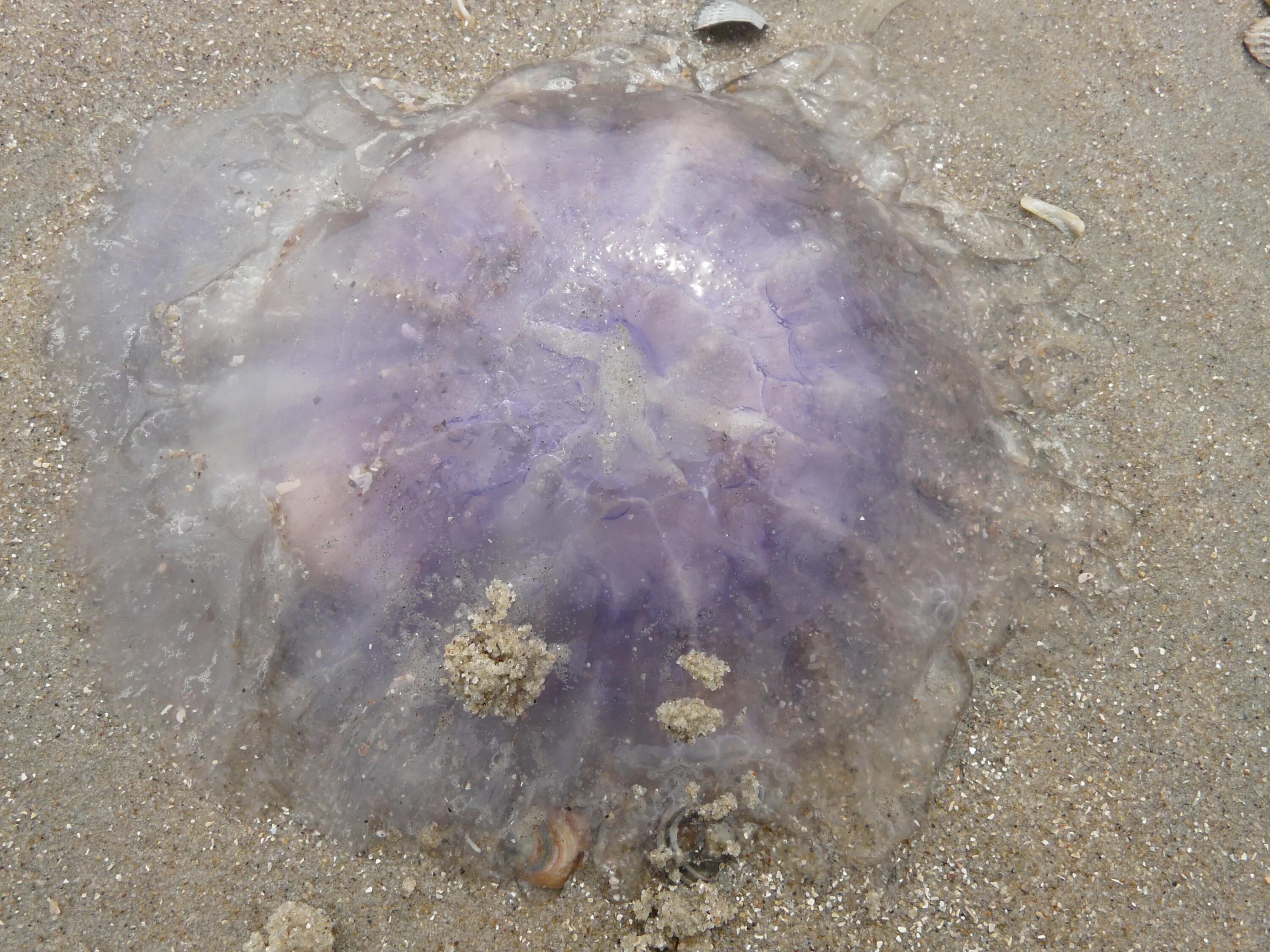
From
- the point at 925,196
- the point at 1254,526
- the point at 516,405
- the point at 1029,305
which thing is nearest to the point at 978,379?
the point at 1029,305

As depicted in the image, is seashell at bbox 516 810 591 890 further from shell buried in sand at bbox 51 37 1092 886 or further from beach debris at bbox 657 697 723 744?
beach debris at bbox 657 697 723 744

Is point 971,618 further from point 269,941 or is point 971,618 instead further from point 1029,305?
point 269,941

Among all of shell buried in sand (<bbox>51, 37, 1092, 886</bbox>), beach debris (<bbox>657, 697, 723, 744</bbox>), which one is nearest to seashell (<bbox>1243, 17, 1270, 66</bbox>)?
shell buried in sand (<bbox>51, 37, 1092, 886</bbox>)

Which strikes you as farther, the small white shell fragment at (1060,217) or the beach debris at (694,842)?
the small white shell fragment at (1060,217)

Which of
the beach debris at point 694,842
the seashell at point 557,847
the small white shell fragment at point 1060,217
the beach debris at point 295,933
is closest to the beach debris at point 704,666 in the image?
the beach debris at point 694,842

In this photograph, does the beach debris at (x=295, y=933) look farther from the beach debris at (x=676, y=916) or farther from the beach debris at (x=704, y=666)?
the beach debris at (x=704, y=666)

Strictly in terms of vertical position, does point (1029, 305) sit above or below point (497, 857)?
above
